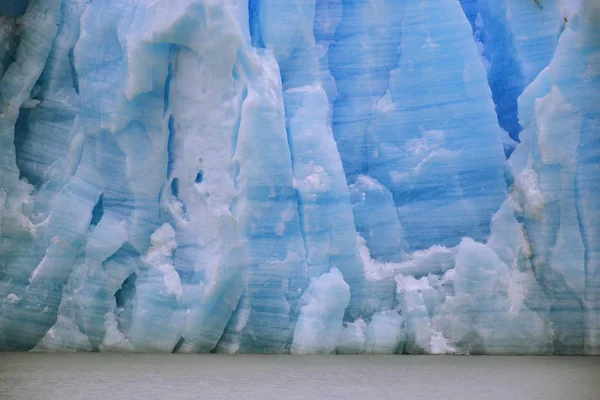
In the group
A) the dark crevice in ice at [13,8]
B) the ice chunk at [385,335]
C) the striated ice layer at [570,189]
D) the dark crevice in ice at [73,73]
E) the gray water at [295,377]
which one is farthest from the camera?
the dark crevice in ice at [73,73]

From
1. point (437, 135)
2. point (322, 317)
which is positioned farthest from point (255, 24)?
point (322, 317)

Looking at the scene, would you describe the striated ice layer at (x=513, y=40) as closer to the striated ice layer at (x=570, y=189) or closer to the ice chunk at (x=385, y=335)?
the striated ice layer at (x=570, y=189)

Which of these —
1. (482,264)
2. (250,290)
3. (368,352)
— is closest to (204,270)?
(250,290)

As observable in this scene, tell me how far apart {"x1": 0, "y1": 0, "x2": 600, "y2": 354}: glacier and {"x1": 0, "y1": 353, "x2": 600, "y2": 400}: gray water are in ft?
0.96

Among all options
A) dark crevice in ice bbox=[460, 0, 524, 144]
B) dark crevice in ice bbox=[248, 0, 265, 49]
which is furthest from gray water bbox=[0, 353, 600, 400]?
dark crevice in ice bbox=[248, 0, 265, 49]

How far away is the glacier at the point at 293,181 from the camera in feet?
16.3

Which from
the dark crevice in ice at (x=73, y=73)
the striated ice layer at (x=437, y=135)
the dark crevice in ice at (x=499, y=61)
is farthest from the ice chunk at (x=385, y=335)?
the dark crevice in ice at (x=73, y=73)

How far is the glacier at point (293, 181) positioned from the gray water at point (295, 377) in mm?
293

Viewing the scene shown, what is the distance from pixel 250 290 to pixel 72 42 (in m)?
2.31

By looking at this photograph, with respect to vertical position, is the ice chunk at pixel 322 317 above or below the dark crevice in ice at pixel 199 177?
below

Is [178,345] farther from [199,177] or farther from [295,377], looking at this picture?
[295,377]

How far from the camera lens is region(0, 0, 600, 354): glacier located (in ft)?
16.3

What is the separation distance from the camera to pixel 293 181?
513 cm

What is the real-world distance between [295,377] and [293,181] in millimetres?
1613
